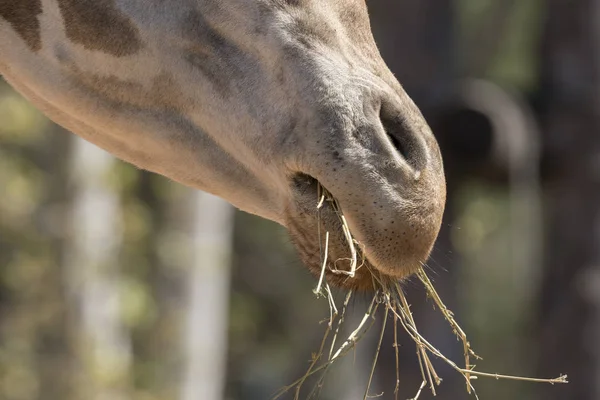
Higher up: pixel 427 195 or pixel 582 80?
pixel 427 195

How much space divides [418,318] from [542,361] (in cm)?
104

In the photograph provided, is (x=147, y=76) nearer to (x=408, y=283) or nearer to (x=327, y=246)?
(x=327, y=246)

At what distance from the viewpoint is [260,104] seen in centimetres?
246

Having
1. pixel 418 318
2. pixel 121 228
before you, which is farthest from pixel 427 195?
pixel 121 228

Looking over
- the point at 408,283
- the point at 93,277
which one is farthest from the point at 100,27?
the point at 93,277

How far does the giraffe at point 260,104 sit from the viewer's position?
7.82ft

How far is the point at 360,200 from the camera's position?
236 cm

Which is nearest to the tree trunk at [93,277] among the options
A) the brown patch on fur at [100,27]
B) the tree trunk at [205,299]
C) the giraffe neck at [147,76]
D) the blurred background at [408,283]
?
the blurred background at [408,283]

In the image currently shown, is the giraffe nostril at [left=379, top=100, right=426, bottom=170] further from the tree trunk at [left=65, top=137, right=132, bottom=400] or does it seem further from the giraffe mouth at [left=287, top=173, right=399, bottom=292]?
the tree trunk at [left=65, top=137, right=132, bottom=400]

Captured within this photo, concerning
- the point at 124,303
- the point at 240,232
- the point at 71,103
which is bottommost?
the point at 240,232

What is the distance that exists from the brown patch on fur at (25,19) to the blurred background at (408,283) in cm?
109

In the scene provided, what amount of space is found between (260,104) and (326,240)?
319 millimetres

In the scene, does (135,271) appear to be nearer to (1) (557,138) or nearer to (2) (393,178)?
(1) (557,138)

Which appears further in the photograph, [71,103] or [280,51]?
[71,103]
